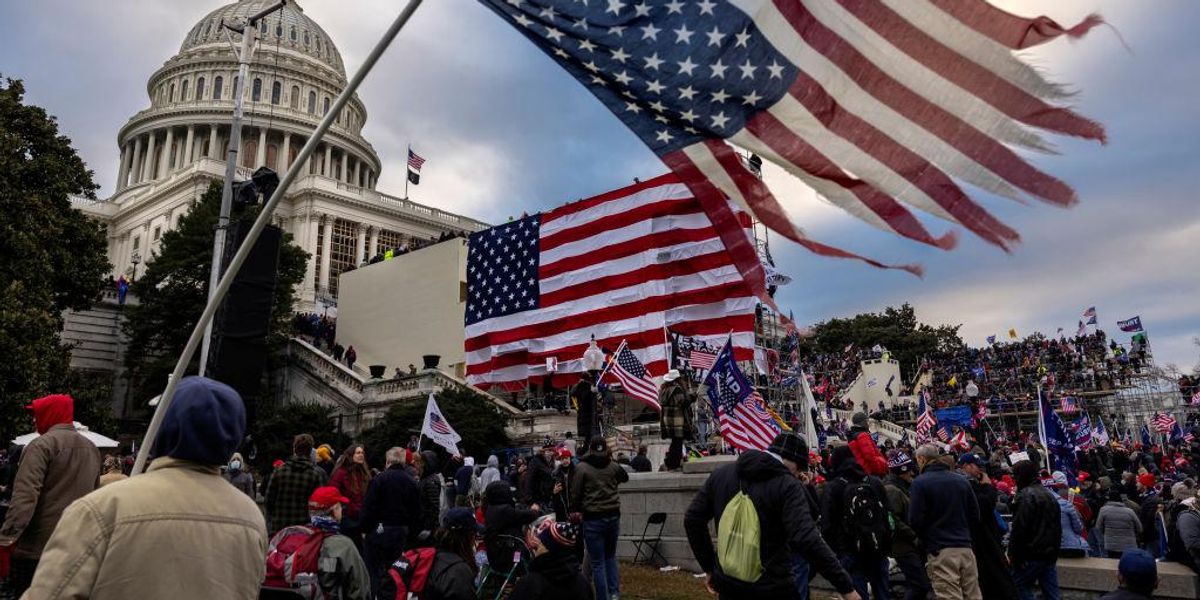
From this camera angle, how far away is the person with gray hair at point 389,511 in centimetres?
851

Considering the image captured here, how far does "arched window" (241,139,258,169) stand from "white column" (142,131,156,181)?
452 inches

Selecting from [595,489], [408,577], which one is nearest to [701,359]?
[595,489]

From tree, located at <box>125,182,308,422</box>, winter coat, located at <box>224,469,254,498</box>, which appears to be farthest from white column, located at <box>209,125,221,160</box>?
winter coat, located at <box>224,469,254,498</box>

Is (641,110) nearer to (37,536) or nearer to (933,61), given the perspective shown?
(933,61)

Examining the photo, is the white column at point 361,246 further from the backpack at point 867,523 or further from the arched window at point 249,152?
the backpack at point 867,523

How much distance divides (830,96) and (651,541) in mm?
8006

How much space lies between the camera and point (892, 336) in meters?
77.1

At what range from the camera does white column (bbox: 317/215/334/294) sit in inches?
2701

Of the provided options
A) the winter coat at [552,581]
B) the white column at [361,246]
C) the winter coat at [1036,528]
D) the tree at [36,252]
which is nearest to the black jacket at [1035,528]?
the winter coat at [1036,528]

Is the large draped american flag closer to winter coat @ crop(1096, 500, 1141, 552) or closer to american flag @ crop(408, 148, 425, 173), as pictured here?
winter coat @ crop(1096, 500, 1141, 552)

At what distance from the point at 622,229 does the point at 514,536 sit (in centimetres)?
1467

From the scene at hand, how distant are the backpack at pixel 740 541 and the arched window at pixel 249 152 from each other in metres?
86.9

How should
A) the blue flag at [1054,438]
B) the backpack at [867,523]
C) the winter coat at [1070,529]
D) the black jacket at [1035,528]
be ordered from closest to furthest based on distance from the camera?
the backpack at [867,523] → the black jacket at [1035,528] → the winter coat at [1070,529] → the blue flag at [1054,438]

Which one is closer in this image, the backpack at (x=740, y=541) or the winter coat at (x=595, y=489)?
the backpack at (x=740, y=541)
